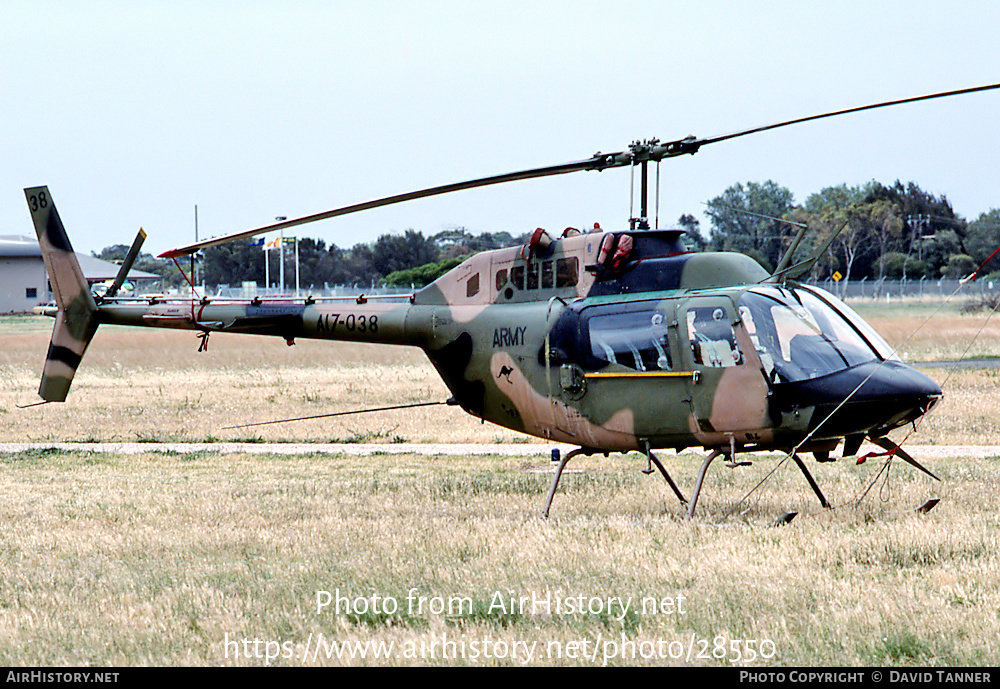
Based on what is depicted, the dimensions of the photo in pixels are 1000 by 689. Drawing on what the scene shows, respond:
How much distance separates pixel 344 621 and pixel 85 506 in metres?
6.68

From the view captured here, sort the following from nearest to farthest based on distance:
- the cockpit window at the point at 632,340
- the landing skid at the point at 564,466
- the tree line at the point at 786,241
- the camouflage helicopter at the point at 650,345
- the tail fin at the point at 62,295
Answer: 1. the camouflage helicopter at the point at 650,345
2. the cockpit window at the point at 632,340
3. the landing skid at the point at 564,466
4. the tail fin at the point at 62,295
5. the tree line at the point at 786,241

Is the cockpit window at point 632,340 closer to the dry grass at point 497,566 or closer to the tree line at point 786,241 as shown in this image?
the dry grass at point 497,566

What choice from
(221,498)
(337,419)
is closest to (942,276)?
(337,419)

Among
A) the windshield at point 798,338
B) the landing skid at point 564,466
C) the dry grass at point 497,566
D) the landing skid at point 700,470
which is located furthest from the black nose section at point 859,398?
the landing skid at point 564,466

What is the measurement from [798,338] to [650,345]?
1470 mm

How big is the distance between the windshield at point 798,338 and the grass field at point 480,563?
1542 mm

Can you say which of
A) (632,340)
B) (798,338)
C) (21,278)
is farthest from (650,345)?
(21,278)

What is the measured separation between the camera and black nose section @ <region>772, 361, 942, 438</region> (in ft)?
35.5

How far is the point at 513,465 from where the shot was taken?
686 inches

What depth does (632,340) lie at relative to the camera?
1196 cm

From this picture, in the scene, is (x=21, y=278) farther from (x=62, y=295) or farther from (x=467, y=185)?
(x=467, y=185)

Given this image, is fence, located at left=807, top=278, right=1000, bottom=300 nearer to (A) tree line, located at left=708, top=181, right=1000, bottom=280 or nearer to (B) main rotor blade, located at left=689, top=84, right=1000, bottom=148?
(A) tree line, located at left=708, top=181, right=1000, bottom=280

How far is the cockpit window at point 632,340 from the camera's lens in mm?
11766
